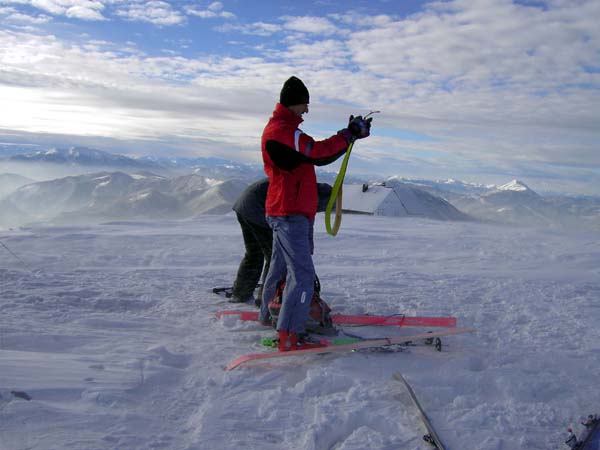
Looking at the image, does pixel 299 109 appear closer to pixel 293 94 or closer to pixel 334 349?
pixel 293 94

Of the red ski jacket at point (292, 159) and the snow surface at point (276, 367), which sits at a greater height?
the red ski jacket at point (292, 159)

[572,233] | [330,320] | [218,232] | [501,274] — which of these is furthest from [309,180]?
[572,233]

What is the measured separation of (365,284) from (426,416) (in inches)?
151

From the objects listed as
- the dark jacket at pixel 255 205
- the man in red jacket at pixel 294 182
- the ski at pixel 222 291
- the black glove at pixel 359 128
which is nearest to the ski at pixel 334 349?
the man in red jacket at pixel 294 182

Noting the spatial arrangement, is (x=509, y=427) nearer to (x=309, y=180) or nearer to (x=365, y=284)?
(x=309, y=180)

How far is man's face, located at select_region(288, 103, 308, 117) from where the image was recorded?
3.87 meters

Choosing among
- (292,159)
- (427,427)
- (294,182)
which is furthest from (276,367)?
(292,159)

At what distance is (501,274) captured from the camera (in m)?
7.46

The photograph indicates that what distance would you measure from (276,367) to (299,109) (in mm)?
2098

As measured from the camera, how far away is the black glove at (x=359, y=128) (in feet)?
12.7

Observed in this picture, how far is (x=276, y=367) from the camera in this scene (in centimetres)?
364

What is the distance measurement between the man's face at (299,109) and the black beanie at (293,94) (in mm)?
24

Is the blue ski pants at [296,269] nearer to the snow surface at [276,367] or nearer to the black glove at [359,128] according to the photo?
the snow surface at [276,367]

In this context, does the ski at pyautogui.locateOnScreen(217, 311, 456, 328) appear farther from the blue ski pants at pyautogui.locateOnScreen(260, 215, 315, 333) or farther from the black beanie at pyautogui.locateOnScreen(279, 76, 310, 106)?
the black beanie at pyautogui.locateOnScreen(279, 76, 310, 106)
